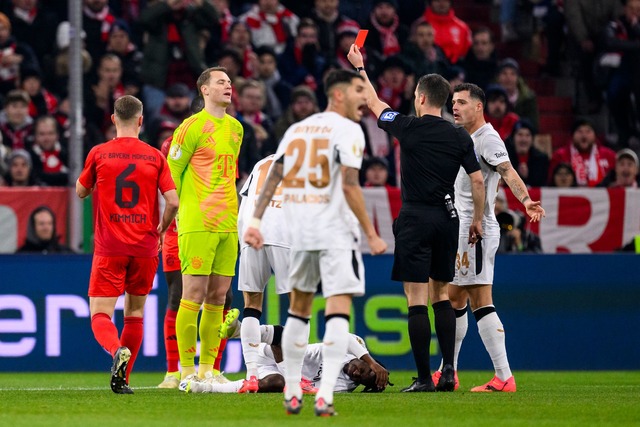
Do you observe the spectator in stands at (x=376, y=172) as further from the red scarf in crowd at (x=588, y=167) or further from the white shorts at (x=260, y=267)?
the white shorts at (x=260, y=267)

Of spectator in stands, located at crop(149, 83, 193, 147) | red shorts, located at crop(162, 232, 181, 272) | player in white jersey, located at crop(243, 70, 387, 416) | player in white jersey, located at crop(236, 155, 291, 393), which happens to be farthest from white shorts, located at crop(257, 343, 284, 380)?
spectator in stands, located at crop(149, 83, 193, 147)

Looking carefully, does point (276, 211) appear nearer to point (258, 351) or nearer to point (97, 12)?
point (258, 351)

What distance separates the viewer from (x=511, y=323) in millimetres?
14859

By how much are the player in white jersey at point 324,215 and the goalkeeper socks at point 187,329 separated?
227 cm

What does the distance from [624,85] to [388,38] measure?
363cm

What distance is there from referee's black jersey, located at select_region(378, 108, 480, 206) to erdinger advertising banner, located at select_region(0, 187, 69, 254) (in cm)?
537

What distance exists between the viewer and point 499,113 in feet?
61.0

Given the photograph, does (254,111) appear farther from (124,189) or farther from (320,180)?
(320,180)

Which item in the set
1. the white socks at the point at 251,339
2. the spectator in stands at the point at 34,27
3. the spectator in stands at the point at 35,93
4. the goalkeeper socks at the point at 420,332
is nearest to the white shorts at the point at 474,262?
the goalkeeper socks at the point at 420,332

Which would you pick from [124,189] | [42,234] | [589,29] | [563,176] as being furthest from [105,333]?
[589,29]

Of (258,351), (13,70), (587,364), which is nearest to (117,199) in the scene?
(258,351)

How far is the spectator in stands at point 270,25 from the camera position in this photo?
784 inches

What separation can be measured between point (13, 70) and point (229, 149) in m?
8.33

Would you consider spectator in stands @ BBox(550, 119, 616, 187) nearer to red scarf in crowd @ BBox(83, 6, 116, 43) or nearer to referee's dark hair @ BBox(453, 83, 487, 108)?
red scarf in crowd @ BBox(83, 6, 116, 43)
